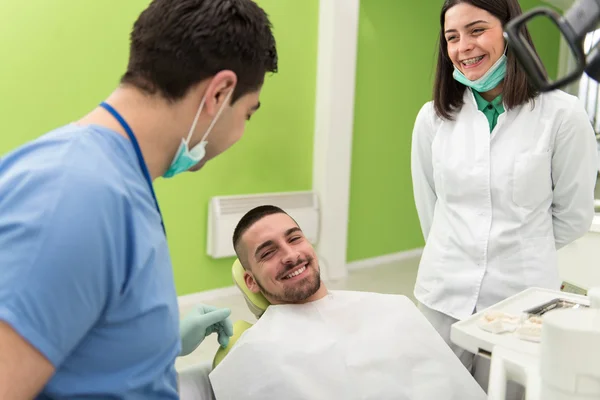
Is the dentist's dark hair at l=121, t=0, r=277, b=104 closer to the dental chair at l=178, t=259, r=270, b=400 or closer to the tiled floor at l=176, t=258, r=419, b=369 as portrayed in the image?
the dental chair at l=178, t=259, r=270, b=400

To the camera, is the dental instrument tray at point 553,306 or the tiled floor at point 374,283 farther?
the tiled floor at point 374,283

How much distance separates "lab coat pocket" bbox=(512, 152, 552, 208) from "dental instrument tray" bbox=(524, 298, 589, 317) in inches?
11.4

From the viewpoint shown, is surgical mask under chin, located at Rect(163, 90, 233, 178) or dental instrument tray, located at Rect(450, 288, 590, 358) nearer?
surgical mask under chin, located at Rect(163, 90, 233, 178)

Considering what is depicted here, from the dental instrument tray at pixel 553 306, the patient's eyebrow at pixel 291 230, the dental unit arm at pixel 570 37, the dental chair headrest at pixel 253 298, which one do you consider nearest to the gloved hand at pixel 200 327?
the dental chair headrest at pixel 253 298

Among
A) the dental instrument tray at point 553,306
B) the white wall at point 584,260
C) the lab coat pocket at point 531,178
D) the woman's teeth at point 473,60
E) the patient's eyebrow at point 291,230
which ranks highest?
the woman's teeth at point 473,60

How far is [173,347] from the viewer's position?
2.73 feet

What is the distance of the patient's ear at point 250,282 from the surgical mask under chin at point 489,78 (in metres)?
0.78

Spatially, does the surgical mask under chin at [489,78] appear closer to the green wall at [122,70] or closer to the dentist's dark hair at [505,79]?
the dentist's dark hair at [505,79]

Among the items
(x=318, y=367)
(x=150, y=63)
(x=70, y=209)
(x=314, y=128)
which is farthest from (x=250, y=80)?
(x=314, y=128)

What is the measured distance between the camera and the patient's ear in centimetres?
157

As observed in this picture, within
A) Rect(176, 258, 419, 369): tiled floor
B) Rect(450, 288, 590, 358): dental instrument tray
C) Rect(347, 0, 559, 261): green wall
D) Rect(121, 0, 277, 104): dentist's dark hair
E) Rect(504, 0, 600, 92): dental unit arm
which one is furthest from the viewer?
Rect(347, 0, 559, 261): green wall

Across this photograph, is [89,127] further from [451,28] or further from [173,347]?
[451,28]

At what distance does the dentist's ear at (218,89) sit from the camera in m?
0.79

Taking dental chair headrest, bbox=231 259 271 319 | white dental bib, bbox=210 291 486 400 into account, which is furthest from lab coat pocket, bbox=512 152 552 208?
dental chair headrest, bbox=231 259 271 319
